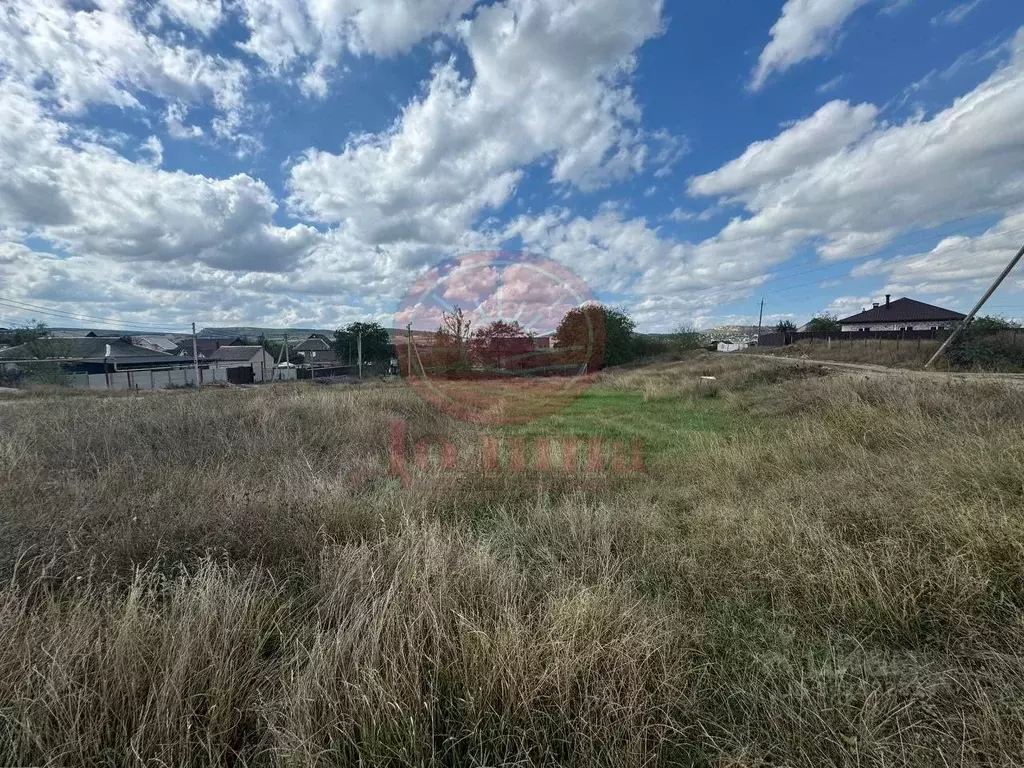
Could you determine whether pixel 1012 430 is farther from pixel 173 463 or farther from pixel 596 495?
pixel 173 463

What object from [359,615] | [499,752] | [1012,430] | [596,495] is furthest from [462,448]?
[1012,430]

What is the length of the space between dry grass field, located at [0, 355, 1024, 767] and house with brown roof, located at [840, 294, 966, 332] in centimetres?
5537

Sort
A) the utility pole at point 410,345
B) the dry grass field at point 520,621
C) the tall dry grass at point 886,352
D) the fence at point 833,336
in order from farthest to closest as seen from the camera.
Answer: the fence at point 833,336 → the tall dry grass at point 886,352 → the utility pole at point 410,345 → the dry grass field at point 520,621

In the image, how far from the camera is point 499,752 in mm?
1553

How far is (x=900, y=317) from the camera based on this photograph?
46.3 m

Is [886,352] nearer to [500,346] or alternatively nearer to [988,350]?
[988,350]

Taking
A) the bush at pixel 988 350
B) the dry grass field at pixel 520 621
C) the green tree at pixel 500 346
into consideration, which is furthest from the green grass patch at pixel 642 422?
the bush at pixel 988 350

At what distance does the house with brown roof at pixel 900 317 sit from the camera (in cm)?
4384

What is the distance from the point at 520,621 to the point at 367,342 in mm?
51663

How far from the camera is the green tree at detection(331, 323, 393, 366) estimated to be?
47.5 meters

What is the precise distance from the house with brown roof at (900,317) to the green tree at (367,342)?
54.1 meters

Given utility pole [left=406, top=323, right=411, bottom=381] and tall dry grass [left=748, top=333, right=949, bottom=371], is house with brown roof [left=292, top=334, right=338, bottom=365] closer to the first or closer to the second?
utility pole [left=406, top=323, right=411, bottom=381]

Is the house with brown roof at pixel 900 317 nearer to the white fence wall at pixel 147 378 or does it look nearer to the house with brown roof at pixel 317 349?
the white fence wall at pixel 147 378

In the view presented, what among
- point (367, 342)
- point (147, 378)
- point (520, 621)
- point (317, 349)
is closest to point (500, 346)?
point (520, 621)
